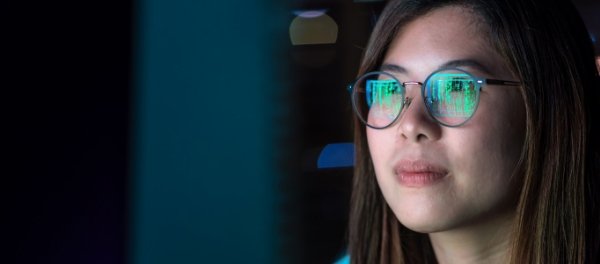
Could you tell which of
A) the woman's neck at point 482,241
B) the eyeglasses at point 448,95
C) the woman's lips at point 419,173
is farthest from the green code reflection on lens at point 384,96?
the woman's neck at point 482,241

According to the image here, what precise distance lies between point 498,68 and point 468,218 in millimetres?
274

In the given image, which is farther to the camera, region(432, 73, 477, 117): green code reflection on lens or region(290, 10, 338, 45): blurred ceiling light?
region(290, 10, 338, 45): blurred ceiling light

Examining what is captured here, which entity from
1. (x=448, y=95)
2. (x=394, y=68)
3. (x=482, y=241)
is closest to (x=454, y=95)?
(x=448, y=95)

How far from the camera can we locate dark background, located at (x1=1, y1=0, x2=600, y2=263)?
2.03 m

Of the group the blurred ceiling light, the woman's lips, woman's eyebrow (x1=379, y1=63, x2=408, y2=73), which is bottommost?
the woman's lips

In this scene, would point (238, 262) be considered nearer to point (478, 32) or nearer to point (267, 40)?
point (267, 40)

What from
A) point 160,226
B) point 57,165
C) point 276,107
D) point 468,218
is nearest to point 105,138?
point 57,165

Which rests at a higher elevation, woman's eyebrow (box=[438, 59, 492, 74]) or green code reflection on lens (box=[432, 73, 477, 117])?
woman's eyebrow (box=[438, 59, 492, 74])

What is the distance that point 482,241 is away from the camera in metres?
1.31

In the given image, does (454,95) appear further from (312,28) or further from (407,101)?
(312,28)

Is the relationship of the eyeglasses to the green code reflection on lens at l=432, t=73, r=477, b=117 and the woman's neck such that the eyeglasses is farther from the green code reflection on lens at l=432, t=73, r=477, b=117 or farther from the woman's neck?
the woman's neck

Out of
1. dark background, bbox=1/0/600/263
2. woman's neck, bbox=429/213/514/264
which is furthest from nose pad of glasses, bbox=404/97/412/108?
dark background, bbox=1/0/600/263

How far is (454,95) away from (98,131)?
1.25m

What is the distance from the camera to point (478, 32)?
1272mm
